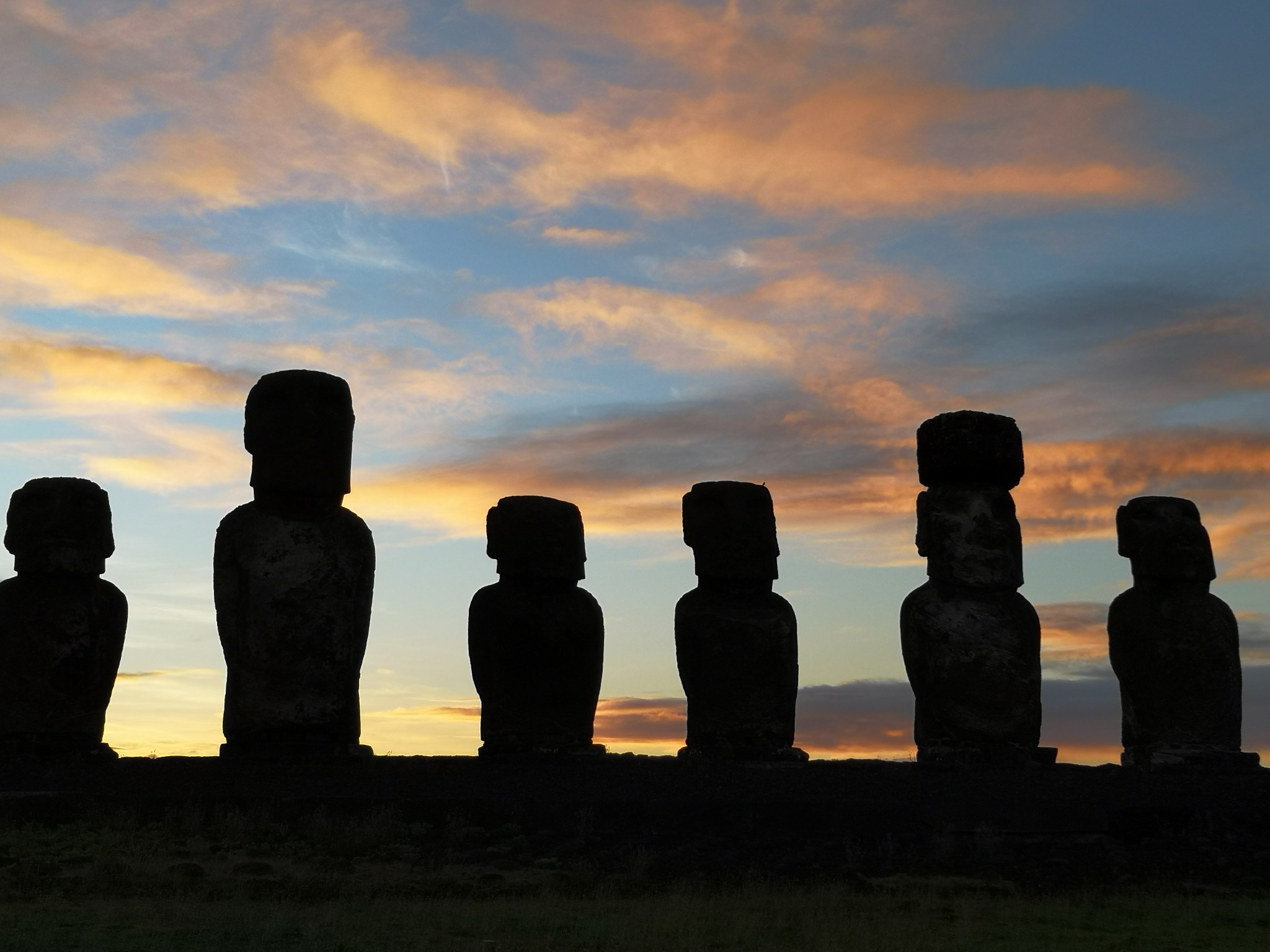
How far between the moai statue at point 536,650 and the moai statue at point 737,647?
1.28 metres

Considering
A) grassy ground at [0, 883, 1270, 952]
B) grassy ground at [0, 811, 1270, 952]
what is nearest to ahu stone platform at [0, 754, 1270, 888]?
grassy ground at [0, 811, 1270, 952]

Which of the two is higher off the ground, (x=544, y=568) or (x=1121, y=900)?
(x=544, y=568)

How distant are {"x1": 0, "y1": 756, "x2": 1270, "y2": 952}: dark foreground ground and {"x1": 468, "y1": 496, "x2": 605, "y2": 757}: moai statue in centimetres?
65

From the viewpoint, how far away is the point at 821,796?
15320 mm

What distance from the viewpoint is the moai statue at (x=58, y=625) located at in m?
17.7

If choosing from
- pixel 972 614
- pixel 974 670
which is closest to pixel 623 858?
pixel 974 670

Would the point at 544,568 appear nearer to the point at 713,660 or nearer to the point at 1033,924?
the point at 713,660

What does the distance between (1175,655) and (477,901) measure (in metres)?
9.68

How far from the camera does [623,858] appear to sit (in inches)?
544

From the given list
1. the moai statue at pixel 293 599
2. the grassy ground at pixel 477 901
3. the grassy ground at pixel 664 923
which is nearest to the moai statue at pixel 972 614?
the grassy ground at pixel 477 901

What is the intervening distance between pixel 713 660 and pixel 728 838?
4227mm

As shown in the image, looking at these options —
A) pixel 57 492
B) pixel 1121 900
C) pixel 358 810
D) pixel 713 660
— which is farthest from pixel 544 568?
pixel 1121 900

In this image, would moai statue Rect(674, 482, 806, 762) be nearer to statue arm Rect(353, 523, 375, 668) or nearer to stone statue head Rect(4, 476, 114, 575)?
statue arm Rect(353, 523, 375, 668)

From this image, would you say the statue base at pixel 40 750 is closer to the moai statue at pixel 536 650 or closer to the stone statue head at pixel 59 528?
the stone statue head at pixel 59 528
